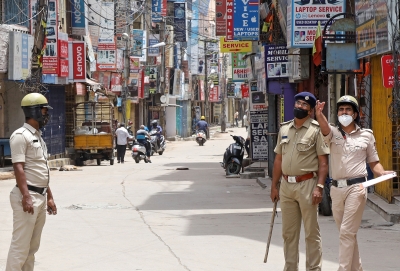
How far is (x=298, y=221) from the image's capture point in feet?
27.7

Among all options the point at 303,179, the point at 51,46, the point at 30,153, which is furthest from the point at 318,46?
the point at 51,46

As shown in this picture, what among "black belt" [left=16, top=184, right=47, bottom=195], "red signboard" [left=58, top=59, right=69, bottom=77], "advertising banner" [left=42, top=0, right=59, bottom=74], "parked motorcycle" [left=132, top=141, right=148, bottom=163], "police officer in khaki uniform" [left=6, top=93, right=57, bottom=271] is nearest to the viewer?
"police officer in khaki uniform" [left=6, top=93, right=57, bottom=271]

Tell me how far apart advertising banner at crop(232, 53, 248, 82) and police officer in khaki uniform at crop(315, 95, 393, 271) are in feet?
84.5

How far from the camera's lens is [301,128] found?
8461 mm

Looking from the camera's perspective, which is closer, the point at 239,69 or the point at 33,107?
the point at 33,107

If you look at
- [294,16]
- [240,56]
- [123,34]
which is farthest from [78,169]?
[123,34]

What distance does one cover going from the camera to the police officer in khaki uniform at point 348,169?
8.14m

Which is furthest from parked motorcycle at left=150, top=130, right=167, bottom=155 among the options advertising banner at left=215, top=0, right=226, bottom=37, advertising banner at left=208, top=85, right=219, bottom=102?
advertising banner at left=208, top=85, right=219, bottom=102

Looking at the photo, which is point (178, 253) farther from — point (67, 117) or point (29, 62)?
point (67, 117)

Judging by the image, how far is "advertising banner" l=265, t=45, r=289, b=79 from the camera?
20.5 m

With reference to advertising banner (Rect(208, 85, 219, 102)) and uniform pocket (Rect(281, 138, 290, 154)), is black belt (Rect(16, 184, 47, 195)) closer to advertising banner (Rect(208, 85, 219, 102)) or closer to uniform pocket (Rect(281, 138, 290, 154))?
uniform pocket (Rect(281, 138, 290, 154))

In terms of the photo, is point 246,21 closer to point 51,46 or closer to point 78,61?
point 51,46

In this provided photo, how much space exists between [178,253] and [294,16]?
7249 mm

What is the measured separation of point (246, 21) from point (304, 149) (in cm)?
1819
